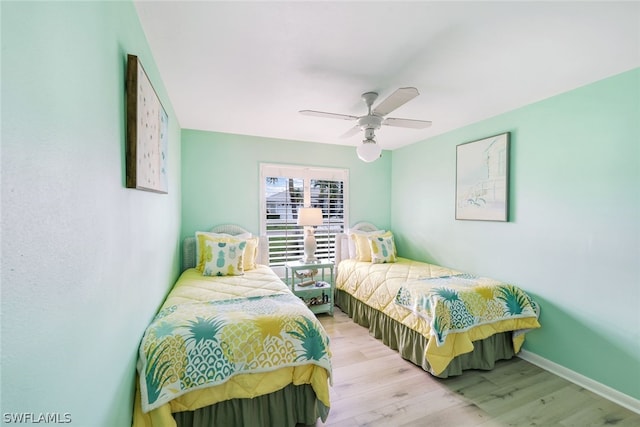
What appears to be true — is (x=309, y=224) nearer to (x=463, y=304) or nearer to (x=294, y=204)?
(x=294, y=204)

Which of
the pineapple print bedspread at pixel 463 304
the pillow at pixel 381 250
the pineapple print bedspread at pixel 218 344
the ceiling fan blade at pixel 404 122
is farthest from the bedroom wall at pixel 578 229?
the pineapple print bedspread at pixel 218 344

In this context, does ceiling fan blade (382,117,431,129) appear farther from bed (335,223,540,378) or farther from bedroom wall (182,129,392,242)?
bedroom wall (182,129,392,242)

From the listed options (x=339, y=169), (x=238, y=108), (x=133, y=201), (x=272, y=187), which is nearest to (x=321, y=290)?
(x=272, y=187)

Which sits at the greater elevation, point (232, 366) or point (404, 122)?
point (404, 122)

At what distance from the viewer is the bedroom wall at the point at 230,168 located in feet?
11.0

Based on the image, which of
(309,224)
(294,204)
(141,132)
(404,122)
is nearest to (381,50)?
(404,122)

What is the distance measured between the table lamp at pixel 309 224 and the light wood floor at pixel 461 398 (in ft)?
4.59

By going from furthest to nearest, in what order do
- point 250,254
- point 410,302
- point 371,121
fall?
point 250,254
point 410,302
point 371,121

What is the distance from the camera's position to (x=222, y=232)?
341 centimetres

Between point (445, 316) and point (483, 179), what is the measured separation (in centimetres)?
165

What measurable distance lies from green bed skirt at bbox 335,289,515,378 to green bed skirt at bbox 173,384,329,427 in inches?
42.9

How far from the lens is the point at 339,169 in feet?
13.5

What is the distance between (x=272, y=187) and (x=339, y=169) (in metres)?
1.10

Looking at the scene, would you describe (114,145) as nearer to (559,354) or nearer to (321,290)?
(321,290)
